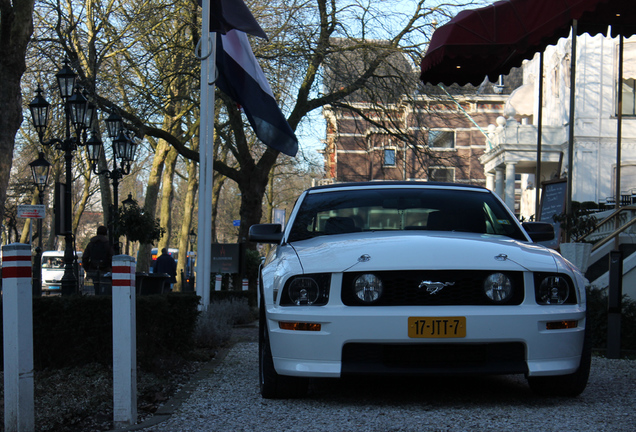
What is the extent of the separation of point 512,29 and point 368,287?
758cm

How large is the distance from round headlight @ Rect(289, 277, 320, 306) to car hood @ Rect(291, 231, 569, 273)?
0.08 metres

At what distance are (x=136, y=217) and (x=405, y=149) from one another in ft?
29.7

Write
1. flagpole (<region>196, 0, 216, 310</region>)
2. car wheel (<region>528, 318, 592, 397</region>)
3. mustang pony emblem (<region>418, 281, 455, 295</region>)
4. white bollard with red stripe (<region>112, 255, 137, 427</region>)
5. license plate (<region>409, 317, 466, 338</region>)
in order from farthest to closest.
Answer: flagpole (<region>196, 0, 216, 310</region>), car wheel (<region>528, 318, 592, 397</region>), mustang pony emblem (<region>418, 281, 455, 295</region>), license plate (<region>409, 317, 466, 338</region>), white bollard with red stripe (<region>112, 255, 137, 427</region>)

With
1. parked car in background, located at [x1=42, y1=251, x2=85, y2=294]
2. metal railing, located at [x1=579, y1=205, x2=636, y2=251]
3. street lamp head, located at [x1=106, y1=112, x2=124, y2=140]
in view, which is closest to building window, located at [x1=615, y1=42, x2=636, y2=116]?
metal railing, located at [x1=579, y1=205, x2=636, y2=251]

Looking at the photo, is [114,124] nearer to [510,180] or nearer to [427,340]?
[427,340]

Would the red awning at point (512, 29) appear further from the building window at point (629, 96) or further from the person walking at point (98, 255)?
the building window at point (629, 96)

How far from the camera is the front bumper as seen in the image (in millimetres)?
4875

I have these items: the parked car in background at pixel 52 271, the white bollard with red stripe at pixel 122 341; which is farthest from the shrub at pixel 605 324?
the parked car in background at pixel 52 271

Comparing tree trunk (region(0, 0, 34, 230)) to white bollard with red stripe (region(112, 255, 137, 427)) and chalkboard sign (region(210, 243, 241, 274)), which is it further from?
white bollard with red stripe (region(112, 255, 137, 427))

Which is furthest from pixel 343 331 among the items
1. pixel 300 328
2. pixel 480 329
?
pixel 480 329

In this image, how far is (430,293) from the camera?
4.96m

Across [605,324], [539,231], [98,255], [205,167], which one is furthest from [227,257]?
[539,231]

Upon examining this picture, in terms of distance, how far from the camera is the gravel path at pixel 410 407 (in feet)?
15.0

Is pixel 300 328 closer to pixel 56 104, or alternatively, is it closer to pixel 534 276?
pixel 534 276
